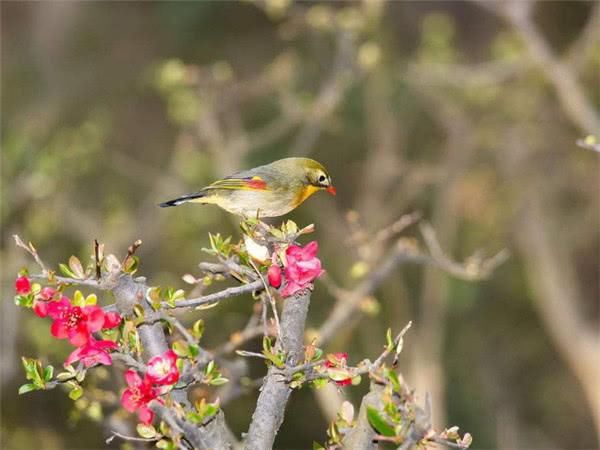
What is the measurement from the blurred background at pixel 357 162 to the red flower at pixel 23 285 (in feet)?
9.34

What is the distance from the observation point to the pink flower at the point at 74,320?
2.24 meters

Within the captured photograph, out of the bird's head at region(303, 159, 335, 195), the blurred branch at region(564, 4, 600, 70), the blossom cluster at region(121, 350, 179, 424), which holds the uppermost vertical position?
the blossom cluster at region(121, 350, 179, 424)

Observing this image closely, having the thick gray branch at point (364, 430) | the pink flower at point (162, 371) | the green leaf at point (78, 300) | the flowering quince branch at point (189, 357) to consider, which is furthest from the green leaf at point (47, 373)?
the thick gray branch at point (364, 430)

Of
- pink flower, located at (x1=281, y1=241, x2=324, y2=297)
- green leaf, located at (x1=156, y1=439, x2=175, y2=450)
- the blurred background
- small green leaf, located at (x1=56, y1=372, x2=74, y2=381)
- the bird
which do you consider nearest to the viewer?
green leaf, located at (x1=156, y1=439, x2=175, y2=450)

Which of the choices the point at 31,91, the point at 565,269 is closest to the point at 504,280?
the point at 565,269

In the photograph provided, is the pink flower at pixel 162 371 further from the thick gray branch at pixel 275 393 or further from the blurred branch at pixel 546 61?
the blurred branch at pixel 546 61

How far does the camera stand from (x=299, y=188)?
13.1 feet

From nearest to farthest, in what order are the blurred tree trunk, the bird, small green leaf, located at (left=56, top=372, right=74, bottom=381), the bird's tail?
small green leaf, located at (left=56, top=372, right=74, bottom=381) → the bird's tail → the bird → the blurred tree trunk

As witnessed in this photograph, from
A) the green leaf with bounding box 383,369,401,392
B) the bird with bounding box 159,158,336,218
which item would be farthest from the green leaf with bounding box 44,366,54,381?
the bird with bounding box 159,158,336,218

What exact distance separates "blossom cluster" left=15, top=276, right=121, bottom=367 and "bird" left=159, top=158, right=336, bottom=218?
162 centimetres

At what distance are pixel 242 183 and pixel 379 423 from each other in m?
2.05

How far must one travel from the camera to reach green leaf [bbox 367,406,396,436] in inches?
83.4

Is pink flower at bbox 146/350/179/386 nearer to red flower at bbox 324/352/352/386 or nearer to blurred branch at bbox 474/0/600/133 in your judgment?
red flower at bbox 324/352/352/386

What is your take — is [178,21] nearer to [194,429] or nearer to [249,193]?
[249,193]
